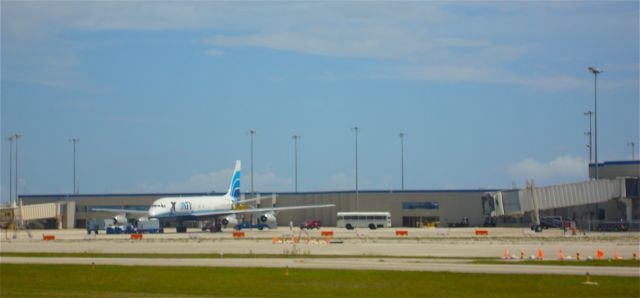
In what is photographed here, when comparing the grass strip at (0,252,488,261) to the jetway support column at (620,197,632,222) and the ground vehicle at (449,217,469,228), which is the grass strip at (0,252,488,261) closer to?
the jetway support column at (620,197,632,222)

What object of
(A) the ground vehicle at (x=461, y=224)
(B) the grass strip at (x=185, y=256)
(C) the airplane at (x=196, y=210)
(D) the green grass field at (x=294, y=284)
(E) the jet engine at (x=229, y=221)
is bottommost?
(D) the green grass field at (x=294, y=284)

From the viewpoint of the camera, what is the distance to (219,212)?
103312mm

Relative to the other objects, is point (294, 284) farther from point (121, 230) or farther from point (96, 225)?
point (96, 225)

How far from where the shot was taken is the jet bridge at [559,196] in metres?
92.4

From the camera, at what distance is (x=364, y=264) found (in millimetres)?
41656

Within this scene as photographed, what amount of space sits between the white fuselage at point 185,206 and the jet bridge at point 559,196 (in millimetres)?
33090

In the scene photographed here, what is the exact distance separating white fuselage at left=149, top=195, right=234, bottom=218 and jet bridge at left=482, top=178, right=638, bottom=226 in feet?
109

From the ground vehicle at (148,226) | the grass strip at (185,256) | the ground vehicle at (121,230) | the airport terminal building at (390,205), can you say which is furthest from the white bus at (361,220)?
the grass strip at (185,256)

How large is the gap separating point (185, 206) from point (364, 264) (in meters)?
61.5


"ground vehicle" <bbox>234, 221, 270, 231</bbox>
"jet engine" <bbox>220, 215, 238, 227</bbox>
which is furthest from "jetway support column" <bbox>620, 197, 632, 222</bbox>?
"jet engine" <bbox>220, 215, 238, 227</bbox>

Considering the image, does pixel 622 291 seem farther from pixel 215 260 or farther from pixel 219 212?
pixel 219 212

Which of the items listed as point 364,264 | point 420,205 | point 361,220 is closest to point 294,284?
point 364,264

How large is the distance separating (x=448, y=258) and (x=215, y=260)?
12.4m

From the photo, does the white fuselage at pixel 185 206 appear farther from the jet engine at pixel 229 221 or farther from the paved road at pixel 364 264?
the paved road at pixel 364 264
